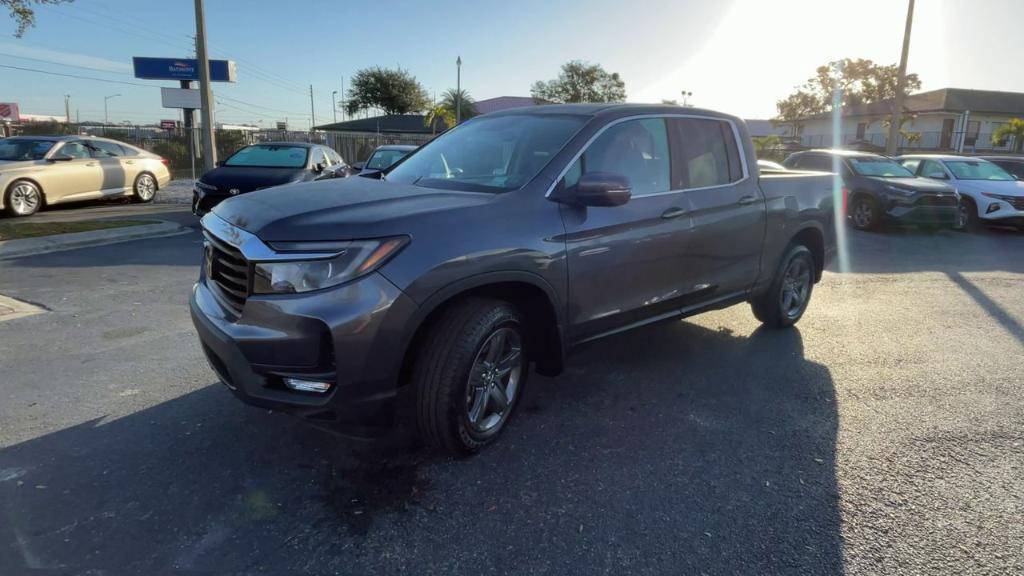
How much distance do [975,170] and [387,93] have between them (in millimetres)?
50735

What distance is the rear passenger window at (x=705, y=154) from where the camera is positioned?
4277 millimetres

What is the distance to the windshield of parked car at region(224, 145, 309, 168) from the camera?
11352mm

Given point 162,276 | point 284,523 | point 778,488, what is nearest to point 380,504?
point 284,523

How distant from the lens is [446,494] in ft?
9.64

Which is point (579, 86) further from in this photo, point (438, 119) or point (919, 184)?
point (919, 184)

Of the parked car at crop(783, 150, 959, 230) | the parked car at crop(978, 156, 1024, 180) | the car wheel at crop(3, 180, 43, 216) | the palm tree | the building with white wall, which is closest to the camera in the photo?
the car wheel at crop(3, 180, 43, 216)

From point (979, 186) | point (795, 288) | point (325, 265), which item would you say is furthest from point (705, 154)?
point (979, 186)

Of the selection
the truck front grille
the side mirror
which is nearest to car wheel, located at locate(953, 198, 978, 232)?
the side mirror

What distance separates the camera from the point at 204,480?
2.98 meters

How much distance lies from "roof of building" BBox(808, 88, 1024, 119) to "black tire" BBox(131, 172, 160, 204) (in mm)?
42857

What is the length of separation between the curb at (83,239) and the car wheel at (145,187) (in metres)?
4.25

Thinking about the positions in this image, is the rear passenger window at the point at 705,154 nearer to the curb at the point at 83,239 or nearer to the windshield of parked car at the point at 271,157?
the curb at the point at 83,239

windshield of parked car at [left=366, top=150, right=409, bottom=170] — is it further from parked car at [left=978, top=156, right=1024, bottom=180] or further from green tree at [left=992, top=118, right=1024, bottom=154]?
green tree at [left=992, top=118, right=1024, bottom=154]

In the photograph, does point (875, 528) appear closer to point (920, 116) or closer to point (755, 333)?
point (755, 333)
